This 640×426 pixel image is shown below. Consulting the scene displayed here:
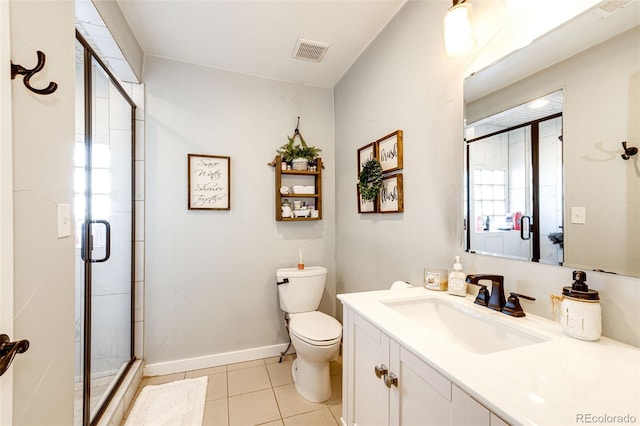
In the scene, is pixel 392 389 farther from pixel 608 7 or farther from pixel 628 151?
pixel 608 7

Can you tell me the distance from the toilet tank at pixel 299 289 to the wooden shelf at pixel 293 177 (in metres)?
0.47

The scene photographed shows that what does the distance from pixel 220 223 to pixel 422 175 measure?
1645 millimetres

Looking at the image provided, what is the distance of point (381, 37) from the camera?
1.89 metres

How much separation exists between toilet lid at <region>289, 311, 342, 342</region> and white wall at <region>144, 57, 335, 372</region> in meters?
0.48

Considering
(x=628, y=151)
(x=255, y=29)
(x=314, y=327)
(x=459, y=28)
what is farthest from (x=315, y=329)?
(x=255, y=29)

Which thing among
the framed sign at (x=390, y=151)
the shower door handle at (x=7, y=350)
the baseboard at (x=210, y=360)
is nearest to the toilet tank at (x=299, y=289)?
the baseboard at (x=210, y=360)

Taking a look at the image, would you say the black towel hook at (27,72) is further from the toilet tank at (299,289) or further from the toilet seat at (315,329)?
the toilet tank at (299,289)

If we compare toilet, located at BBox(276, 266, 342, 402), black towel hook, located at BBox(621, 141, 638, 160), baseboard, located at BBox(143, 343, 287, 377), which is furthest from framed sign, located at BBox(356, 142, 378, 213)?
baseboard, located at BBox(143, 343, 287, 377)

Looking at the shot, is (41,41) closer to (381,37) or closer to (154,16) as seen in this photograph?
(154,16)

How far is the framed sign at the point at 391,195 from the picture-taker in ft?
5.48

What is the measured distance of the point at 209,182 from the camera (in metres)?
2.27

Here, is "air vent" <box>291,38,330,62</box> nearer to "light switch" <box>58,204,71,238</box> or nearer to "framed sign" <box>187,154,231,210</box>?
"framed sign" <box>187,154,231,210</box>

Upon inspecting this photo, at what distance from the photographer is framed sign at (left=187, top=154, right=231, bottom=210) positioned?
2.23m

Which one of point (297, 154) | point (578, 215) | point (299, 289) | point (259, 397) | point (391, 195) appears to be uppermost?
point (297, 154)
